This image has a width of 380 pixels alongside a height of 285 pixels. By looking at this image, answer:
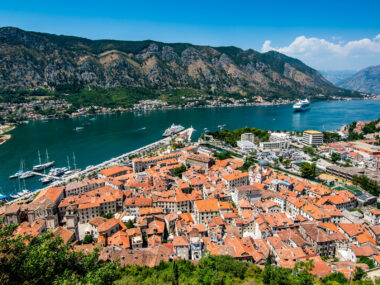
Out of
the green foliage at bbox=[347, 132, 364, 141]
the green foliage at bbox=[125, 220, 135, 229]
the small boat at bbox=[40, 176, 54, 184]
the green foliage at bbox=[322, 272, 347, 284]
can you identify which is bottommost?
the small boat at bbox=[40, 176, 54, 184]

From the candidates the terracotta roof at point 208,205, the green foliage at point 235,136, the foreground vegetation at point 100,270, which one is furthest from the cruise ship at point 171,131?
the foreground vegetation at point 100,270

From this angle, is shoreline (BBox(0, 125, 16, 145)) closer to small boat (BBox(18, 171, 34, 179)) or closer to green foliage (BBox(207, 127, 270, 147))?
small boat (BBox(18, 171, 34, 179))

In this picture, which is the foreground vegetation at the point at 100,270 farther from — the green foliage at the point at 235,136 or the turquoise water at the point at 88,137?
the green foliage at the point at 235,136

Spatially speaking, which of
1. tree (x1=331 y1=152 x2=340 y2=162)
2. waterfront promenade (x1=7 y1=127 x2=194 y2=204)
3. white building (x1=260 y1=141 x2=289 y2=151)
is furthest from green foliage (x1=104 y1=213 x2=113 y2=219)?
tree (x1=331 y1=152 x2=340 y2=162)

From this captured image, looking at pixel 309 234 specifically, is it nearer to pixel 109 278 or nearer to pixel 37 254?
pixel 109 278

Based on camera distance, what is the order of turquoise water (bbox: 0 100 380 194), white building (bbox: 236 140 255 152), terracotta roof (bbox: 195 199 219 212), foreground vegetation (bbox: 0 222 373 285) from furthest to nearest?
white building (bbox: 236 140 255 152), turquoise water (bbox: 0 100 380 194), terracotta roof (bbox: 195 199 219 212), foreground vegetation (bbox: 0 222 373 285)
